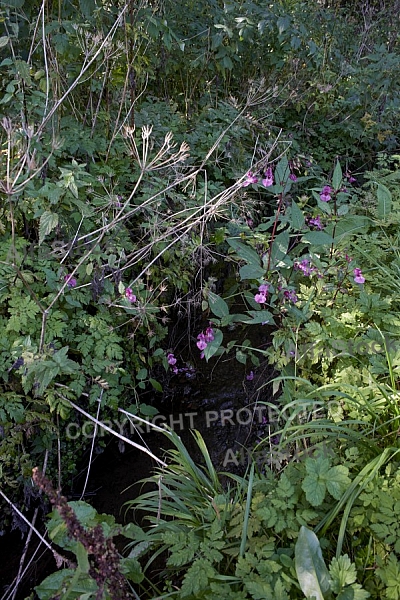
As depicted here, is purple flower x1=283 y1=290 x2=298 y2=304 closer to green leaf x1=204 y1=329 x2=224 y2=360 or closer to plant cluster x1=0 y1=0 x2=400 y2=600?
plant cluster x1=0 y1=0 x2=400 y2=600

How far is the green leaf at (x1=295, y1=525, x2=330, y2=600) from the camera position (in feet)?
4.27


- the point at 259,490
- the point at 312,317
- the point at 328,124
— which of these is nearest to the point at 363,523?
the point at 259,490

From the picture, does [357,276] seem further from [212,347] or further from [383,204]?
[383,204]

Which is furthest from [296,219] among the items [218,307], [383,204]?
[383,204]

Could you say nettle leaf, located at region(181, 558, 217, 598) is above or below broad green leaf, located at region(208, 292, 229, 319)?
below

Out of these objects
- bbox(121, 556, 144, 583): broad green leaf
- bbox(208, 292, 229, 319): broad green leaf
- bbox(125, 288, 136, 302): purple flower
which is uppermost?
bbox(125, 288, 136, 302): purple flower

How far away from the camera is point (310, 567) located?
4.37ft

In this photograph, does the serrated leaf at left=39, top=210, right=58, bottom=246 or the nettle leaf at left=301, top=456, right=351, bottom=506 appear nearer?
the nettle leaf at left=301, top=456, right=351, bottom=506

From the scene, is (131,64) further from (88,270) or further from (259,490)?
(259,490)

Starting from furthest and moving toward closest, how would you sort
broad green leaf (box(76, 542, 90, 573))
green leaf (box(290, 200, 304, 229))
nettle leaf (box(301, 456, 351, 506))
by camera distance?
1. green leaf (box(290, 200, 304, 229))
2. nettle leaf (box(301, 456, 351, 506))
3. broad green leaf (box(76, 542, 90, 573))

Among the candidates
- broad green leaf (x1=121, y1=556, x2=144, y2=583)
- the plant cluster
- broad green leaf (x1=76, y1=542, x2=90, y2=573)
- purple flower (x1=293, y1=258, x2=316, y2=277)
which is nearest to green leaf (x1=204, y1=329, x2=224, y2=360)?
the plant cluster

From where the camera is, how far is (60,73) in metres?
2.42

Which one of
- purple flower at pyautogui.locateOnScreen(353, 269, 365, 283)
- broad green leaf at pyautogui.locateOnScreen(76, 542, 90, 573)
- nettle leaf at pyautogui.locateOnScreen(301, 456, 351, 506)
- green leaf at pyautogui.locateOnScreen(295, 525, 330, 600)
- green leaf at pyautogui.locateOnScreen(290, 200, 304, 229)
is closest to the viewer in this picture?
broad green leaf at pyautogui.locateOnScreen(76, 542, 90, 573)

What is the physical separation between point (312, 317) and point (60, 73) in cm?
163
